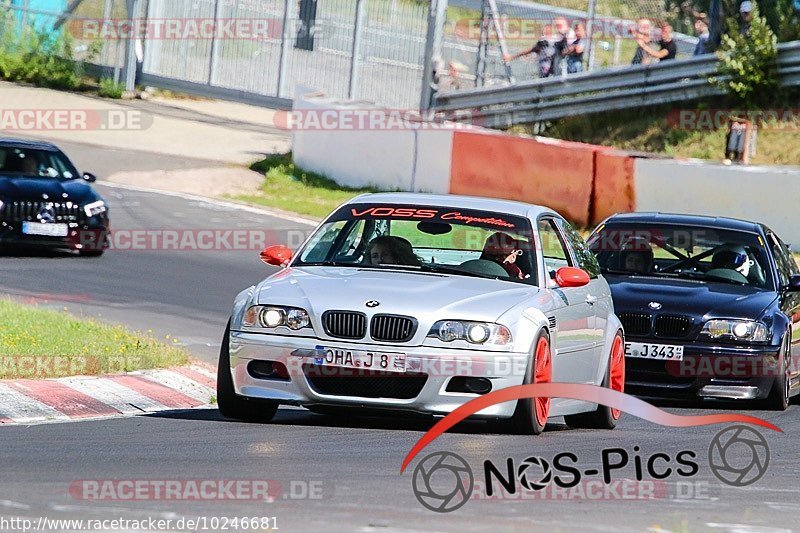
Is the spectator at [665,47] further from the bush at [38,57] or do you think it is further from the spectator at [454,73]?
the bush at [38,57]

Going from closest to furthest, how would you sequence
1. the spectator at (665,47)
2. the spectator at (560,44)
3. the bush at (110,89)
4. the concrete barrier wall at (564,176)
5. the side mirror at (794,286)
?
1. the side mirror at (794,286)
2. the concrete barrier wall at (564,176)
3. the spectator at (665,47)
4. the spectator at (560,44)
5. the bush at (110,89)

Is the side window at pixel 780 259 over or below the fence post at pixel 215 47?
below

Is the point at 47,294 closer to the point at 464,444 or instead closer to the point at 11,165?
the point at 11,165

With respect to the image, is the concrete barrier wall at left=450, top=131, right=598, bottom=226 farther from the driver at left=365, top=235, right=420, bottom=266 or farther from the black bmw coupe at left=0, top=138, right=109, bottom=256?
the driver at left=365, top=235, right=420, bottom=266

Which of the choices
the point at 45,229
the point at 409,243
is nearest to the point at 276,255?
the point at 409,243

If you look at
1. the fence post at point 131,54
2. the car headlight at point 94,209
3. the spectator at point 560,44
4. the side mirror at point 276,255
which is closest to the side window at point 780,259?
the side mirror at point 276,255

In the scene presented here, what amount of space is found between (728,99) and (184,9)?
11.8 m

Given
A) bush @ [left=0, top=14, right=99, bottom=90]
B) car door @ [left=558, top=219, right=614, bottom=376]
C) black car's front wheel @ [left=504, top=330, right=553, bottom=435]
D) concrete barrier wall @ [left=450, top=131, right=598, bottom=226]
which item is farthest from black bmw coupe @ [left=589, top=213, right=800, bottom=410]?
bush @ [left=0, top=14, right=99, bottom=90]

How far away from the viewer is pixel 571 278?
30.7 feet

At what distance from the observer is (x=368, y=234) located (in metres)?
9.81

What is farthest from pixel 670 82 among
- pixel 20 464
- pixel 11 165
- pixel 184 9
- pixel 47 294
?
pixel 20 464

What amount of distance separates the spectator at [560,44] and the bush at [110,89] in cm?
953

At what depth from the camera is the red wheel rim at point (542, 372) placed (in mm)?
8711

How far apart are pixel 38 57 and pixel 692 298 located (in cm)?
2443
